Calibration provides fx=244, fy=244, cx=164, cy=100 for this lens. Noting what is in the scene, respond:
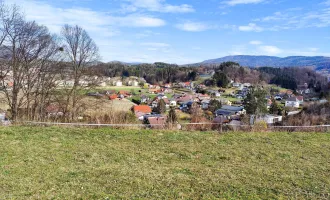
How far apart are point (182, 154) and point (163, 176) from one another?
4.07ft

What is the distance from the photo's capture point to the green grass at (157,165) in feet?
11.3

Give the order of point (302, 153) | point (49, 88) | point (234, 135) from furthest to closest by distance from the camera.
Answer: point (49, 88), point (234, 135), point (302, 153)

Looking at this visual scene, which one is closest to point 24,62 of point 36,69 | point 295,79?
point 36,69

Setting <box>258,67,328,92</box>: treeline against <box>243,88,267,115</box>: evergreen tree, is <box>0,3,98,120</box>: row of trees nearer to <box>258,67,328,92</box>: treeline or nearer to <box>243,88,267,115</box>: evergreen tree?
<box>243,88,267,115</box>: evergreen tree

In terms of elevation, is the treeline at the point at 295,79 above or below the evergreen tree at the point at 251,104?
above

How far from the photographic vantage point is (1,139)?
5.54 metres

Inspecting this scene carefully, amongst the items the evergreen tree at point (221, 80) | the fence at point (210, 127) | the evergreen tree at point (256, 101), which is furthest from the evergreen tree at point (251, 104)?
the evergreen tree at point (221, 80)

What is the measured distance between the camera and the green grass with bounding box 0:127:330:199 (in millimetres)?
3453

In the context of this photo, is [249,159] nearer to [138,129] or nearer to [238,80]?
[138,129]

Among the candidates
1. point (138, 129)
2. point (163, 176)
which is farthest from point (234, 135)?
point (163, 176)

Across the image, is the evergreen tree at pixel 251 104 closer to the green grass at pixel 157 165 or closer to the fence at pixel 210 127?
the fence at pixel 210 127

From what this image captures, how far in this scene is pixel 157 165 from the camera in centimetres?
450

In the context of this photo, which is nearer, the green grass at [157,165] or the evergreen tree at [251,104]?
the green grass at [157,165]

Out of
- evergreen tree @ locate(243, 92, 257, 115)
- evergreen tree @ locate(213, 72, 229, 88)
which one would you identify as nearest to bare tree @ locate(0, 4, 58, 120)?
evergreen tree @ locate(243, 92, 257, 115)
